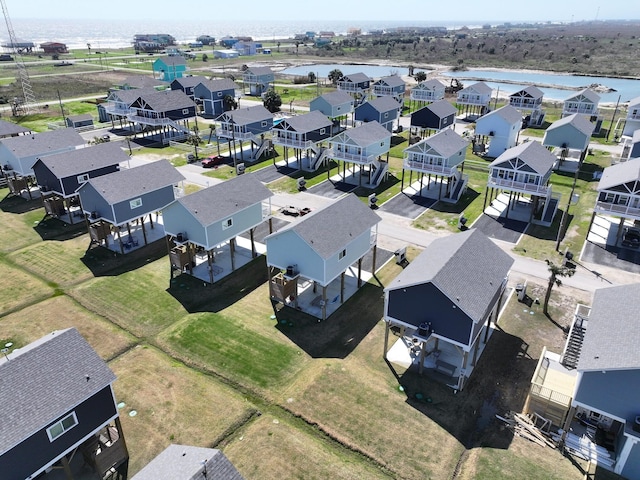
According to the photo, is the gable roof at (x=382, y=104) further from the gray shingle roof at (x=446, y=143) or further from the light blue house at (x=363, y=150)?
the gray shingle roof at (x=446, y=143)

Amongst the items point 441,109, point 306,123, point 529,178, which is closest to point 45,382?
point 529,178

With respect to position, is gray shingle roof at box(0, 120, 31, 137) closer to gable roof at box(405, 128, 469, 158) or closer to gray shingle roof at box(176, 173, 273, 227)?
gray shingle roof at box(176, 173, 273, 227)

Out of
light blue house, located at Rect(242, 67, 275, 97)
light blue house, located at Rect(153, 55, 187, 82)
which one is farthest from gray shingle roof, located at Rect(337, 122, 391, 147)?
light blue house, located at Rect(153, 55, 187, 82)

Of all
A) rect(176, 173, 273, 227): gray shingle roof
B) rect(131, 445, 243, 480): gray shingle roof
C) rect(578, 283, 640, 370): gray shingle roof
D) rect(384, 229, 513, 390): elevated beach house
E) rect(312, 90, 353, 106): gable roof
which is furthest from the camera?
rect(312, 90, 353, 106): gable roof

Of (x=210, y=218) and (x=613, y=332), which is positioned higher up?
(x=613, y=332)

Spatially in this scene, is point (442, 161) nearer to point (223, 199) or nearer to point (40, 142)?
point (223, 199)

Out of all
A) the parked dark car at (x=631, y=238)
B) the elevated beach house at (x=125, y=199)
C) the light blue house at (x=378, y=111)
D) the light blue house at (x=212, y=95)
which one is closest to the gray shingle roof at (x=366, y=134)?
the light blue house at (x=378, y=111)
